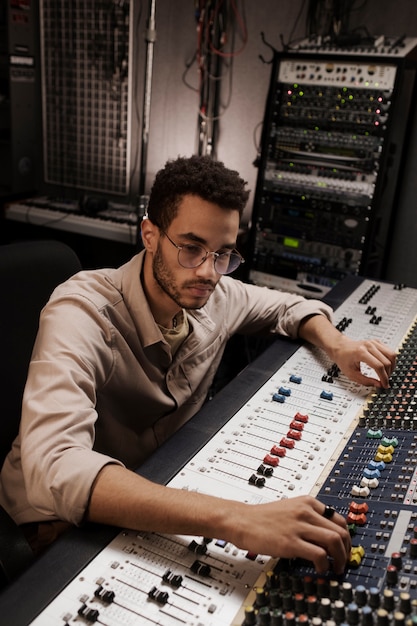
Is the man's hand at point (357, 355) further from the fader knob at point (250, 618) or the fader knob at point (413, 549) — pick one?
the fader knob at point (250, 618)

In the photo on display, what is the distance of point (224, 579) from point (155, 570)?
4.1 inches

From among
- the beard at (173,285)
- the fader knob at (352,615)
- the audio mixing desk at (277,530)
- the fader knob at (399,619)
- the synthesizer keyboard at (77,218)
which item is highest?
the beard at (173,285)

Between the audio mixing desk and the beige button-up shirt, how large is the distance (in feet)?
0.41

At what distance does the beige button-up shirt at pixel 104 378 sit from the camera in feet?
3.43

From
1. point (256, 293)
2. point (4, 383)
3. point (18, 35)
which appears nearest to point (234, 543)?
point (4, 383)

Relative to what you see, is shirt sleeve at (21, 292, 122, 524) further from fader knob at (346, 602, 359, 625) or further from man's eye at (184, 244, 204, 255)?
fader knob at (346, 602, 359, 625)

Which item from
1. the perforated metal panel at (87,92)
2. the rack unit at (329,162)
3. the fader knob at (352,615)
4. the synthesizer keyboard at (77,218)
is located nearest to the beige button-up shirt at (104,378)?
the fader knob at (352,615)

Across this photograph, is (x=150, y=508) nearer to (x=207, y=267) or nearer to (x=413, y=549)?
(x=413, y=549)

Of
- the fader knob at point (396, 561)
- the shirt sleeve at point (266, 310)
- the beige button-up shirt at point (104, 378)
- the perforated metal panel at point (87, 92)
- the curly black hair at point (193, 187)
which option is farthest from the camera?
the perforated metal panel at point (87, 92)

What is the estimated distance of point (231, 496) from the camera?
1.10 m

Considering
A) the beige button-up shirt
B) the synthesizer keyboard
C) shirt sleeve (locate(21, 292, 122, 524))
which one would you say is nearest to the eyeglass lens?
the beige button-up shirt

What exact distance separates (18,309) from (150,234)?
1.27 ft

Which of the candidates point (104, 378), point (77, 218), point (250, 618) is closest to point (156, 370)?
point (104, 378)

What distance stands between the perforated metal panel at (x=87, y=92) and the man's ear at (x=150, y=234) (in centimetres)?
227
